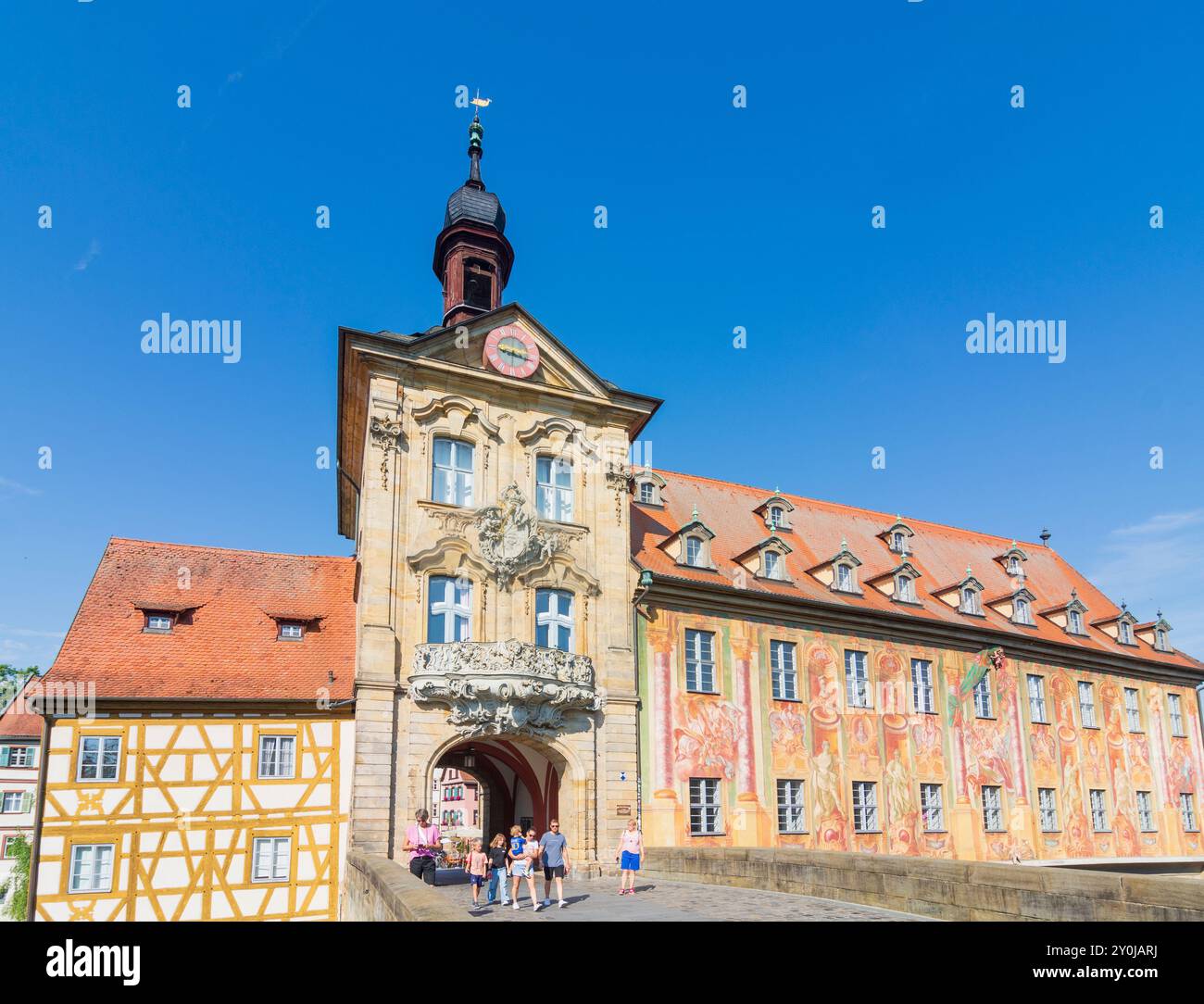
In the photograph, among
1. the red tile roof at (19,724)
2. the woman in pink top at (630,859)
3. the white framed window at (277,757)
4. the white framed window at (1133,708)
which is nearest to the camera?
the woman in pink top at (630,859)

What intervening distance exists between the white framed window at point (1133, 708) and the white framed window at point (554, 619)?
962 inches

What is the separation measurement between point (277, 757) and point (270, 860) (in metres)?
2.24

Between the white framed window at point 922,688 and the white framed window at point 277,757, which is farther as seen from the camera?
the white framed window at point 922,688

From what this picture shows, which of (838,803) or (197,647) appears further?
(838,803)

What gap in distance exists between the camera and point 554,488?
88.7ft

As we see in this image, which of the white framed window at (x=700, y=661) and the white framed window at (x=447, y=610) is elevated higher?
the white framed window at (x=447, y=610)

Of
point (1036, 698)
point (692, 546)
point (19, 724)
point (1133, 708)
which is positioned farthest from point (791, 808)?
point (19, 724)

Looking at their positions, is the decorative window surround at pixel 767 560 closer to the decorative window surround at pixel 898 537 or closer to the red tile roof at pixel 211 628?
the decorative window surround at pixel 898 537

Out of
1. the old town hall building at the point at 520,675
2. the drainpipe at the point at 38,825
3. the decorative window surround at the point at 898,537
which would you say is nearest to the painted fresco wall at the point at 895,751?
the old town hall building at the point at 520,675

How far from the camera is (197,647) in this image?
24.5 metres

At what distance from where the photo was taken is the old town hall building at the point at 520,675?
877 inches
